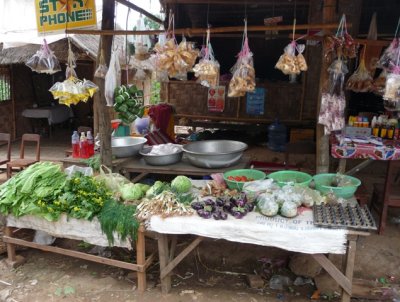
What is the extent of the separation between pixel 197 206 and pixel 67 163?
2.32 metres

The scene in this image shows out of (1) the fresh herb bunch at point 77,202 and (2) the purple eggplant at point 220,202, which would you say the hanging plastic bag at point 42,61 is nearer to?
(1) the fresh herb bunch at point 77,202

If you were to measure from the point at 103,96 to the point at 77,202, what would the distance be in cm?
142

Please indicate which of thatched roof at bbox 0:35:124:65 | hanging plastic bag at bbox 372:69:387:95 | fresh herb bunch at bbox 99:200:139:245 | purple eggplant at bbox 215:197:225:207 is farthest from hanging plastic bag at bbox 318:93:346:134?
thatched roof at bbox 0:35:124:65

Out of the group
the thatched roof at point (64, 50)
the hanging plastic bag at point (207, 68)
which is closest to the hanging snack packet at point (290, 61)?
the hanging plastic bag at point (207, 68)

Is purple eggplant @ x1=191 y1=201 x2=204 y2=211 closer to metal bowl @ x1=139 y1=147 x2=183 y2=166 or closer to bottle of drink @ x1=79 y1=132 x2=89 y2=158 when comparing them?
metal bowl @ x1=139 y1=147 x2=183 y2=166

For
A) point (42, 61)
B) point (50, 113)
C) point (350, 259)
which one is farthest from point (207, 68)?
point (50, 113)

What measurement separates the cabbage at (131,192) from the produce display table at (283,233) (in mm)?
499

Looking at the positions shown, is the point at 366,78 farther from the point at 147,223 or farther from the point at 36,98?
the point at 36,98

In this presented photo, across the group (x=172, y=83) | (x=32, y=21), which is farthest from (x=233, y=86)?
(x=32, y=21)

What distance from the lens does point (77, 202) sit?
3527 millimetres

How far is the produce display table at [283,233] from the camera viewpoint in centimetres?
290

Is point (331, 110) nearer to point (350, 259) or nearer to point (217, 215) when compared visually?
point (350, 259)

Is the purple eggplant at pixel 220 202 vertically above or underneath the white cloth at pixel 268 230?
above

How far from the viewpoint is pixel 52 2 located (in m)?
4.19
